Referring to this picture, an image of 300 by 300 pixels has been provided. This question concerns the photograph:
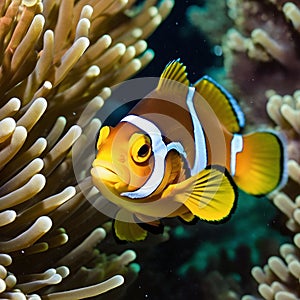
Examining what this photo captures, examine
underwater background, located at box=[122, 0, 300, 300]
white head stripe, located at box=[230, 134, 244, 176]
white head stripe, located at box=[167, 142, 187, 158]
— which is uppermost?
white head stripe, located at box=[167, 142, 187, 158]

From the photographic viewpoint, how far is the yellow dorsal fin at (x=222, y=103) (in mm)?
1331

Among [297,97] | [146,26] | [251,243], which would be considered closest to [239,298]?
[251,243]

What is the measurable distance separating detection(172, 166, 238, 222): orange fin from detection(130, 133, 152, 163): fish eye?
136 mm

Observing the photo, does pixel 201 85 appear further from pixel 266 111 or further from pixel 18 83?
pixel 266 111

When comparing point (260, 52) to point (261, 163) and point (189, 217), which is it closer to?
point (261, 163)

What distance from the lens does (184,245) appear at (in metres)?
2.17

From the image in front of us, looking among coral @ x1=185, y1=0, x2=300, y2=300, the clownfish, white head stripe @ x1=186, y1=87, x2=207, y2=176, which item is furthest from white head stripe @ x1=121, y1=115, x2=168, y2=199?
coral @ x1=185, y1=0, x2=300, y2=300

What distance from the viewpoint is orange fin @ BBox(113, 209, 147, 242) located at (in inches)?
53.1

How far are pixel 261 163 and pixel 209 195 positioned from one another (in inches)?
7.3

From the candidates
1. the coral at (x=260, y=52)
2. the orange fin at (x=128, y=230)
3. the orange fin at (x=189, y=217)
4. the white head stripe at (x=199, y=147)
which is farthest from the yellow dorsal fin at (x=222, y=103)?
the coral at (x=260, y=52)

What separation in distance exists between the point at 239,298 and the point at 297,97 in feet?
2.49

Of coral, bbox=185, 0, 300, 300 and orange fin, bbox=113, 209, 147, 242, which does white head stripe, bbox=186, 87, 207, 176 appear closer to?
orange fin, bbox=113, 209, 147, 242

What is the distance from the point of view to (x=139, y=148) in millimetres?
1087

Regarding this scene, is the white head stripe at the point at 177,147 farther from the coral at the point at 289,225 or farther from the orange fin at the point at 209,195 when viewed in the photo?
the coral at the point at 289,225
